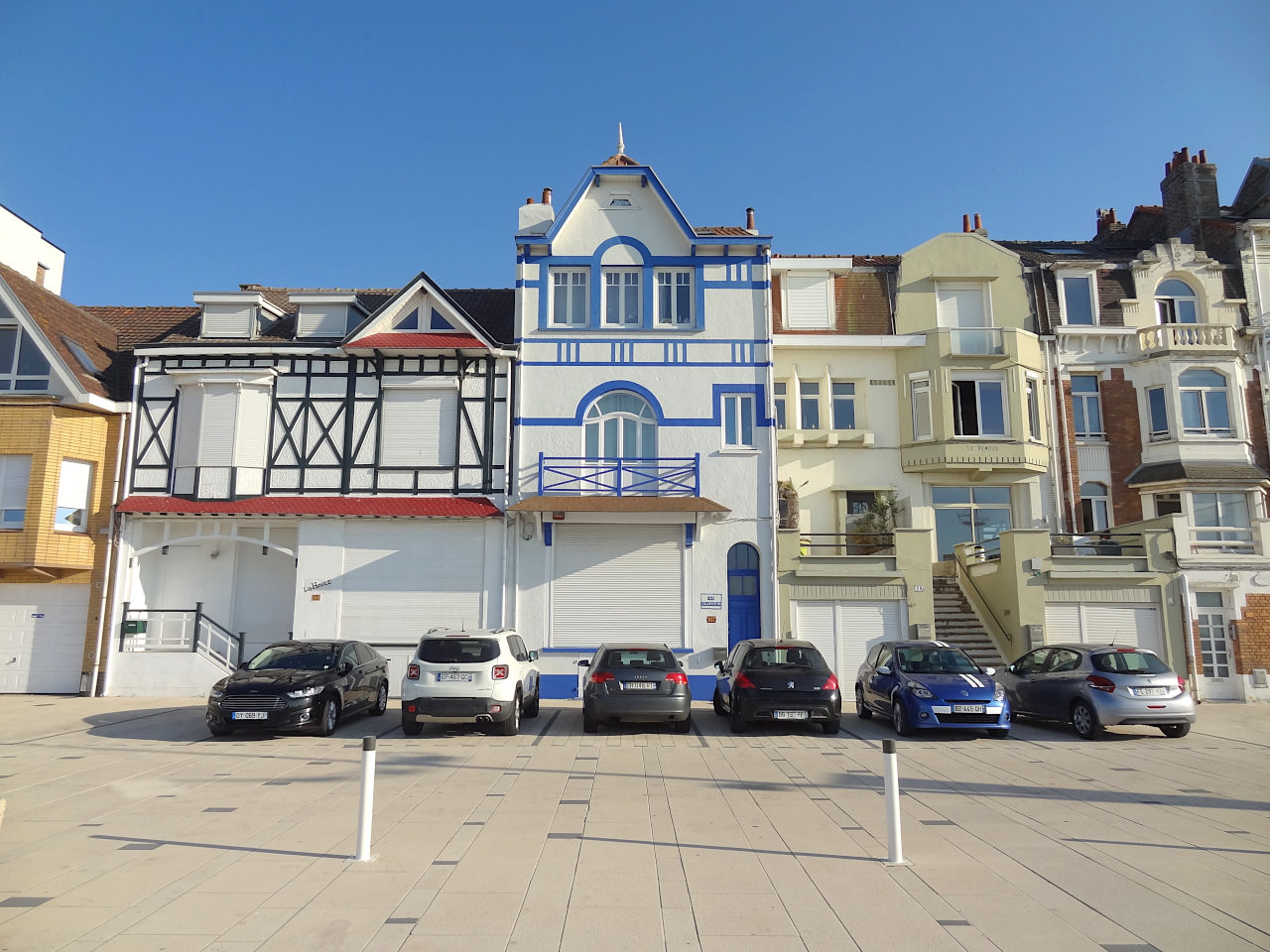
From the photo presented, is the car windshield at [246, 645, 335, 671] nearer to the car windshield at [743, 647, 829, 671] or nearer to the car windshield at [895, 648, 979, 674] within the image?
the car windshield at [743, 647, 829, 671]

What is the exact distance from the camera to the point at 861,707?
A: 15.9 meters

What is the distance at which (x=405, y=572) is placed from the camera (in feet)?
65.0

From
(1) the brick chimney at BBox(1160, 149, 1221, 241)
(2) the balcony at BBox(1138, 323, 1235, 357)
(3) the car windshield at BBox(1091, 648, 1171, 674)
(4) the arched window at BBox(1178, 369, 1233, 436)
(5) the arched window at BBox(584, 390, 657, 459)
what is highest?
(1) the brick chimney at BBox(1160, 149, 1221, 241)

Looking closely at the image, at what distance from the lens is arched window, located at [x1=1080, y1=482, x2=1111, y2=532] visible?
24188 mm

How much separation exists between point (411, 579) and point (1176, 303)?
76.1 feet

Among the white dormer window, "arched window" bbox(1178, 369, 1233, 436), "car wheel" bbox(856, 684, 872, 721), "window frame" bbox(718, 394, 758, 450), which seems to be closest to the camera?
"car wheel" bbox(856, 684, 872, 721)

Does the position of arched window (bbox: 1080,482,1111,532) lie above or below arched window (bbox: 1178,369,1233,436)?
below

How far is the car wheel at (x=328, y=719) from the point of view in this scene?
13.3 metres

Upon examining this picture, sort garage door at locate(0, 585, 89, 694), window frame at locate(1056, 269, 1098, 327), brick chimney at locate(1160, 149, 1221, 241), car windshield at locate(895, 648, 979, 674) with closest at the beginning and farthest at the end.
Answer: car windshield at locate(895, 648, 979, 674)
garage door at locate(0, 585, 89, 694)
window frame at locate(1056, 269, 1098, 327)
brick chimney at locate(1160, 149, 1221, 241)

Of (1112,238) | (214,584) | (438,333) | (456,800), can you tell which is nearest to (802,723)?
(456,800)

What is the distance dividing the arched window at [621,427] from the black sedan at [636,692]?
787 centimetres

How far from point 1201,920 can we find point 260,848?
692 cm

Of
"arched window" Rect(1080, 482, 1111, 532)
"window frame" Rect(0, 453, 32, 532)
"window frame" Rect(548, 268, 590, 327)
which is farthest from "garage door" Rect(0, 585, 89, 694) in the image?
"arched window" Rect(1080, 482, 1111, 532)

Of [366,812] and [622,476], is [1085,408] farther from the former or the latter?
[366,812]
